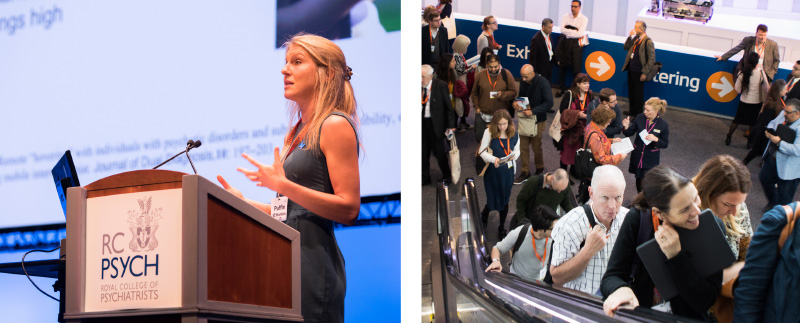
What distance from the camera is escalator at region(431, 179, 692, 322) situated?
3.27 meters

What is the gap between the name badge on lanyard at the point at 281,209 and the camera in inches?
165

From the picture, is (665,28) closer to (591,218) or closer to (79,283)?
(591,218)

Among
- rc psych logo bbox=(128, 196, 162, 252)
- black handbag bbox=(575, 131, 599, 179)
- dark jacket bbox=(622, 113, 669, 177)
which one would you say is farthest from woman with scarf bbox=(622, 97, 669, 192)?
rc psych logo bbox=(128, 196, 162, 252)

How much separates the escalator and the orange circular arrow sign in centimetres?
491

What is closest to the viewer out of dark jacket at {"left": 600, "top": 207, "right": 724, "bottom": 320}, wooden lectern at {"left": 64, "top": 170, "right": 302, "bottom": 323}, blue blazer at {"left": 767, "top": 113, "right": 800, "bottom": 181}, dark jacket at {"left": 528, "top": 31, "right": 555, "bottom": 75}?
wooden lectern at {"left": 64, "top": 170, "right": 302, "bottom": 323}

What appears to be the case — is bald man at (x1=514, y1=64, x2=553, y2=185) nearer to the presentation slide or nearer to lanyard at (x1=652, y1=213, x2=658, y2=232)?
the presentation slide

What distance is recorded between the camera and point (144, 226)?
246 cm

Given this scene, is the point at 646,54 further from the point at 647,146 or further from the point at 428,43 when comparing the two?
the point at 647,146

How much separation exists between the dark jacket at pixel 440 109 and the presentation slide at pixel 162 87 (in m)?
3.49

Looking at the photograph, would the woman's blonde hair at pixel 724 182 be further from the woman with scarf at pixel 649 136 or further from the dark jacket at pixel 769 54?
the dark jacket at pixel 769 54

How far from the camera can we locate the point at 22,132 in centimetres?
484

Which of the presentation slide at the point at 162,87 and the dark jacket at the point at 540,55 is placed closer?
the presentation slide at the point at 162,87

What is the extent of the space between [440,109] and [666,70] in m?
4.26

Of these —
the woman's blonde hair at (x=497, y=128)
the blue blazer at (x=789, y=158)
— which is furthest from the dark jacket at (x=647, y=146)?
the woman's blonde hair at (x=497, y=128)
